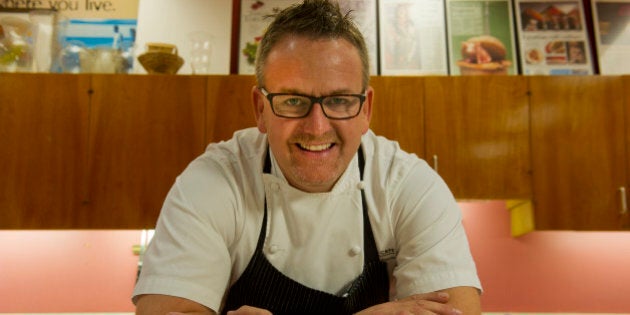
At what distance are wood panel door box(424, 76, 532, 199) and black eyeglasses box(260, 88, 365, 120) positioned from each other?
141cm

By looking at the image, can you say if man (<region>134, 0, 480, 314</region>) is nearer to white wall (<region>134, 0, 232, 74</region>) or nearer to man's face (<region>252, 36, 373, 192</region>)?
man's face (<region>252, 36, 373, 192</region>)

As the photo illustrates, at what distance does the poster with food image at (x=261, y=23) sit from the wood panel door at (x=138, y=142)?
→ 0.37m

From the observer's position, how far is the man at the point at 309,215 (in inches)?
44.1

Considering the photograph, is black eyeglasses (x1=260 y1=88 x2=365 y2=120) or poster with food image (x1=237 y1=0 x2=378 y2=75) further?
poster with food image (x1=237 y1=0 x2=378 y2=75)

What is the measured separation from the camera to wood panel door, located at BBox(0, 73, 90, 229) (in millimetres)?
2426

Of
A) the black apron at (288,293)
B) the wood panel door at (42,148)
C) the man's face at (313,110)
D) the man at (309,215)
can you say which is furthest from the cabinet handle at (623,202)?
the wood panel door at (42,148)

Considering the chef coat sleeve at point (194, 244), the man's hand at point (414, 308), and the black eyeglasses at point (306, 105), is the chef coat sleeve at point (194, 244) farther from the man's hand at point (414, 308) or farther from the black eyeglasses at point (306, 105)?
the man's hand at point (414, 308)

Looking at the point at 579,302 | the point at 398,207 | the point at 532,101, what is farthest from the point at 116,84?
the point at 579,302

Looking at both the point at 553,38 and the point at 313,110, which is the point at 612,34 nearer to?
the point at 553,38

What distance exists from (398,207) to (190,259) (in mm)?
525

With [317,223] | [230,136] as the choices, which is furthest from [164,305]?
[230,136]

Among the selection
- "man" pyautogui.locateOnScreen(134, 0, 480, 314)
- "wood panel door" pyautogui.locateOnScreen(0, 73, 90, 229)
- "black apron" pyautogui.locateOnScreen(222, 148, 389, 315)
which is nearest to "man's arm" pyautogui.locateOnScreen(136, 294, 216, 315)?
"man" pyautogui.locateOnScreen(134, 0, 480, 314)

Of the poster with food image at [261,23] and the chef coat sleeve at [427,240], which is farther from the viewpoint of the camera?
the poster with food image at [261,23]

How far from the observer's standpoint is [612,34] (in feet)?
9.51
